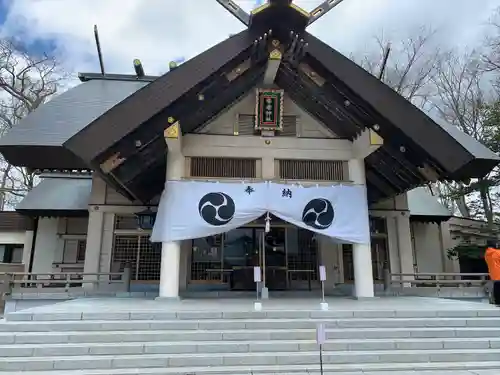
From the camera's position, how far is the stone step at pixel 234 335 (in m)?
5.37

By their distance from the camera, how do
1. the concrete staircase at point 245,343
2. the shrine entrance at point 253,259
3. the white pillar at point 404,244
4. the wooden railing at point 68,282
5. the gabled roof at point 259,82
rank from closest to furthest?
the concrete staircase at point 245,343, the gabled roof at point 259,82, the wooden railing at point 68,282, the shrine entrance at point 253,259, the white pillar at point 404,244

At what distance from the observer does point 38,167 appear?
1112cm

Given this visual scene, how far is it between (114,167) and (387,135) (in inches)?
245

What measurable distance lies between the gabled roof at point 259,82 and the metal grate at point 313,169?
0.89m

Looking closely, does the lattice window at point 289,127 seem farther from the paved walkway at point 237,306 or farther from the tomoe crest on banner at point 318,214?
the paved walkway at point 237,306

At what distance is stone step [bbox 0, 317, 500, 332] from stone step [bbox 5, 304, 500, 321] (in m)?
0.12

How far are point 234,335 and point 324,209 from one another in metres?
4.10

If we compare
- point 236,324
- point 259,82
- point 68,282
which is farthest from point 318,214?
point 68,282

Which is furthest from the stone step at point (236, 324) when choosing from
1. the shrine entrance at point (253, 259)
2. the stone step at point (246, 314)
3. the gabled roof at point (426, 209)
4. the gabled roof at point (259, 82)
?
the gabled roof at point (426, 209)

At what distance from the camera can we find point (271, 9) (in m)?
7.35

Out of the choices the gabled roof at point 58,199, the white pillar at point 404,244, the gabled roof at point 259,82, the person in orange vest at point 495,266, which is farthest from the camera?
the gabled roof at point 58,199

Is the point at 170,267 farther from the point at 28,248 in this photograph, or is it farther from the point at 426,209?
the point at 426,209

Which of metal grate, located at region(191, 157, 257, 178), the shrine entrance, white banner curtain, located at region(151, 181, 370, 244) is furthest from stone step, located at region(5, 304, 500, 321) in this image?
the shrine entrance

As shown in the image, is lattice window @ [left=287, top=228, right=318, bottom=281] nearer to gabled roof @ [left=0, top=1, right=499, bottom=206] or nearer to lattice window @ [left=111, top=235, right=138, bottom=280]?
gabled roof @ [left=0, top=1, right=499, bottom=206]
